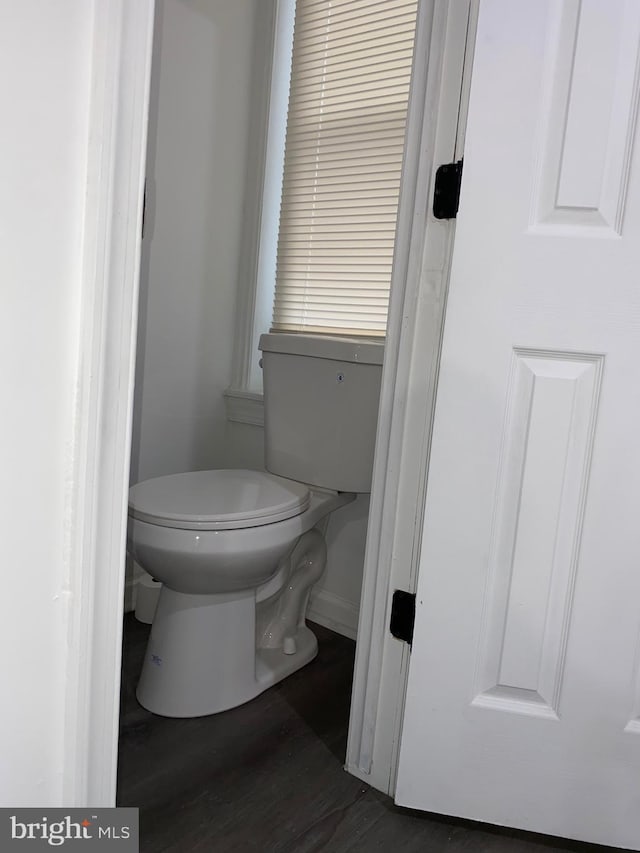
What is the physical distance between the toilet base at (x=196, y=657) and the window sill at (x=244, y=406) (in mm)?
702

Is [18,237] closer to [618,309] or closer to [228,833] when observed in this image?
[618,309]

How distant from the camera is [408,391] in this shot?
117 cm

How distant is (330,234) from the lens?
78.4 inches

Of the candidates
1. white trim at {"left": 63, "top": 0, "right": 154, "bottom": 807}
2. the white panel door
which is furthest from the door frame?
the white panel door

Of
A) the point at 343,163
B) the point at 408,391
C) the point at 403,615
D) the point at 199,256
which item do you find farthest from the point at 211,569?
the point at 343,163

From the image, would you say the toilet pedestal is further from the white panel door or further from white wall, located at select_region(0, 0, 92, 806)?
white wall, located at select_region(0, 0, 92, 806)

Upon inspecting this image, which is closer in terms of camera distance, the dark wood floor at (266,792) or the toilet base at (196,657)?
the dark wood floor at (266,792)

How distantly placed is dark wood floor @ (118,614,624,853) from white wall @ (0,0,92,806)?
0.50 metres

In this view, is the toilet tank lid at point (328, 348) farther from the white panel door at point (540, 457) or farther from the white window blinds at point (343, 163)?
the white panel door at point (540, 457)

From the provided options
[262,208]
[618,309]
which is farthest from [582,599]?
[262,208]

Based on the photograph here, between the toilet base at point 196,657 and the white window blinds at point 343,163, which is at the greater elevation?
the white window blinds at point 343,163

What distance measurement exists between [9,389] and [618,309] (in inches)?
33.2

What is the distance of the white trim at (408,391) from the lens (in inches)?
43.6

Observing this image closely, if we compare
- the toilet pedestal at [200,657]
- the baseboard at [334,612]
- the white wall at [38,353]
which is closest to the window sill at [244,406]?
the baseboard at [334,612]
